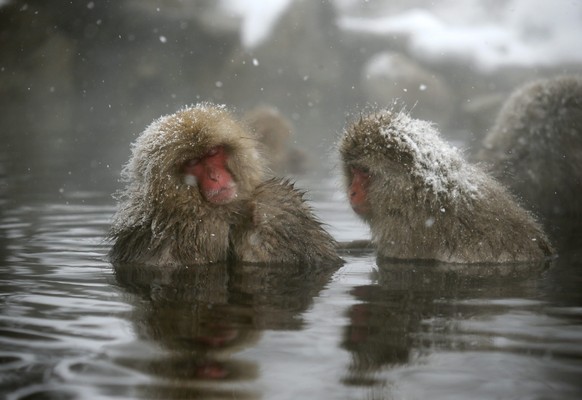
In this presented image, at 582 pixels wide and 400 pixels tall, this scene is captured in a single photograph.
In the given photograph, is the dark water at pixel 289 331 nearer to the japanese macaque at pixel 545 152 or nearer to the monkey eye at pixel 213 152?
the monkey eye at pixel 213 152

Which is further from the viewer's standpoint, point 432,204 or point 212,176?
point 432,204

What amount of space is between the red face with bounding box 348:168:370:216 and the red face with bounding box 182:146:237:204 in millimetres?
671

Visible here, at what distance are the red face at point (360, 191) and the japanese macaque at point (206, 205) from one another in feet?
0.96

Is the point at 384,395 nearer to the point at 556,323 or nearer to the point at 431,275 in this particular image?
the point at 556,323

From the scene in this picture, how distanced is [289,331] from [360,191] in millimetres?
1707

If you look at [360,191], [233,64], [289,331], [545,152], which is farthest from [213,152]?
[233,64]

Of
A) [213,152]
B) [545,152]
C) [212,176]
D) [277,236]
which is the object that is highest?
[545,152]

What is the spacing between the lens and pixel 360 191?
4.35 meters

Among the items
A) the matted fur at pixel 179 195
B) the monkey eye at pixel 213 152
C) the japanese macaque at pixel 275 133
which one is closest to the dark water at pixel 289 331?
the matted fur at pixel 179 195

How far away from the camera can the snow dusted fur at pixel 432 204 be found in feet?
13.5

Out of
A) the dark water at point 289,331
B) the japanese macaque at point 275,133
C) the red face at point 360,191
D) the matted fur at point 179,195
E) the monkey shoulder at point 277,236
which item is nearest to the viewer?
the dark water at point 289,331

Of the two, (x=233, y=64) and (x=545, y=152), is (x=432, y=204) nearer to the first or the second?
(x=545, y=152)

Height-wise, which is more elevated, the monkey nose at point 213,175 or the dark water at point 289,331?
the monkey nose at point 213,175

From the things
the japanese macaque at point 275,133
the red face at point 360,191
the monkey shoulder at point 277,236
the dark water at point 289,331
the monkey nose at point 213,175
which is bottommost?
the dark water at point 289,331
